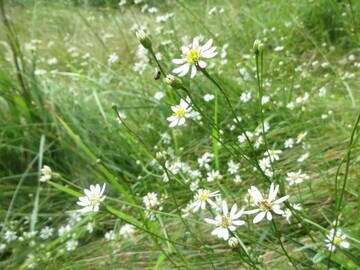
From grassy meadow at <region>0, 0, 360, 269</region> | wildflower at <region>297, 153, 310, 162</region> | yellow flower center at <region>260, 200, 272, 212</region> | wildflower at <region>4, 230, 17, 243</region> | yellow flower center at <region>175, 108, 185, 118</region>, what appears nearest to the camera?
yellow flower center at <region>260, 200, 272, 212</region>

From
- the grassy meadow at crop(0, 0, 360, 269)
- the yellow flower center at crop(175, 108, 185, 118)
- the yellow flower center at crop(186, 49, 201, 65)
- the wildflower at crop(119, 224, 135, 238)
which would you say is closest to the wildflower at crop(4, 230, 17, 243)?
the grassy meadow at crop(0, 0, 360, 269)

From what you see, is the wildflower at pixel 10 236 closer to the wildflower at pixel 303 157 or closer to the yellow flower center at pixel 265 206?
the wildflower at pixel 303 157

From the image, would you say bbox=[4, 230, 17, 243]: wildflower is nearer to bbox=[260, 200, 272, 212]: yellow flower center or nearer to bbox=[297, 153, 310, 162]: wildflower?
bbox=[297, 153, 310, 162]: wildflower

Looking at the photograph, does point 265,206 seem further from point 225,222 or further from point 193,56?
point 193,56

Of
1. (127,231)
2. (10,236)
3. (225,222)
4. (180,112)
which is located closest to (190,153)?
(127,231)

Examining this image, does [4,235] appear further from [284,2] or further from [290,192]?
[284,2]

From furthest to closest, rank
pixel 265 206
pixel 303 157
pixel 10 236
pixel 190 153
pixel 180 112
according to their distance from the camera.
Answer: pixel 190 153 → pixel 10 236 → pixel 303 157 → pixel 180 112 → pixel 265 206

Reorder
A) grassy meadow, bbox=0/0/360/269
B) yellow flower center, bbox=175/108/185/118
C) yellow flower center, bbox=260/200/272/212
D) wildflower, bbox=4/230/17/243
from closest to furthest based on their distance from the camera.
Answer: yellow flower center, bbox=260/200/272/212 → yellow flower center, bbox=175/108/185/118 → grassy meadow, bbox=0/0/360/269 → wildflower, bbox=4/230/17/243
